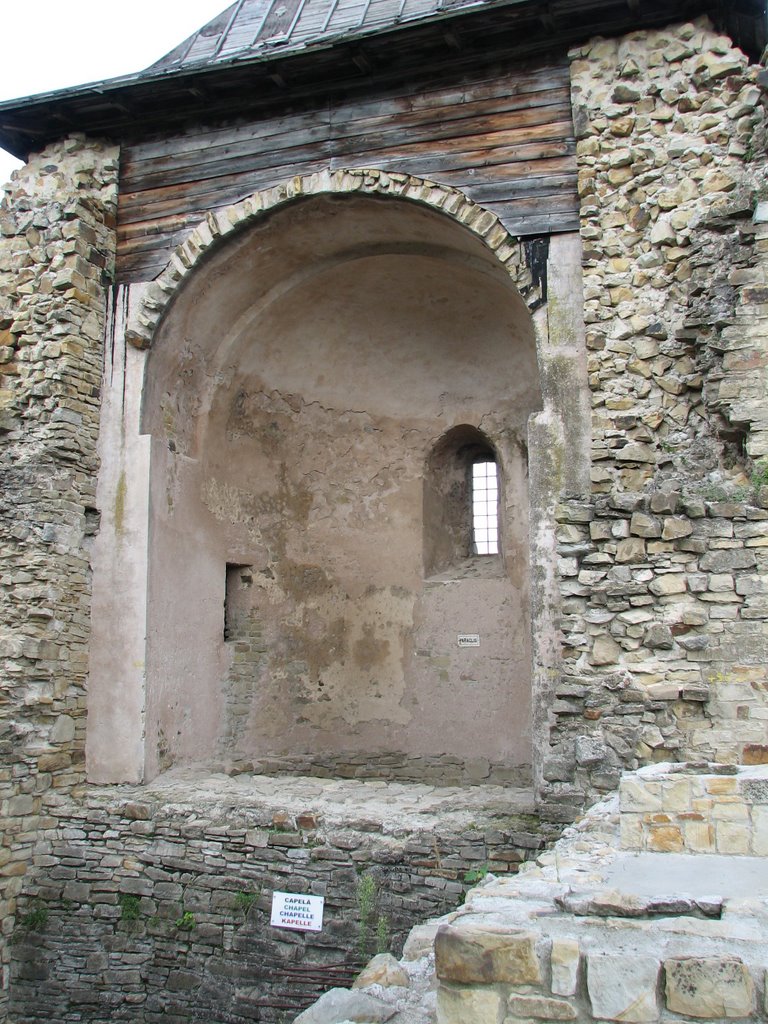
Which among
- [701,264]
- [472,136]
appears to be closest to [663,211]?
[701,264]

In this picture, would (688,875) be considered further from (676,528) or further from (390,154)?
(390,154)

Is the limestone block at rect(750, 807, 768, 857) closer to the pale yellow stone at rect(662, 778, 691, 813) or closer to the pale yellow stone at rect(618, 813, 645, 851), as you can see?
the pale yellow stone at rect(662, 778, 691, 813)

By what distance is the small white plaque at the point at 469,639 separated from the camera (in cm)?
920

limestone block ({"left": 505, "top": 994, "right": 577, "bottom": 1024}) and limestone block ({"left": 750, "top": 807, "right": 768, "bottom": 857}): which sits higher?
limestone block ({"left": 750, "top": 807, "right": 768, "bottom": 857})

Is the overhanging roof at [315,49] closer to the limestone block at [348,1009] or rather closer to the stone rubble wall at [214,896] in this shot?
the stone rubble wall at [214,896]

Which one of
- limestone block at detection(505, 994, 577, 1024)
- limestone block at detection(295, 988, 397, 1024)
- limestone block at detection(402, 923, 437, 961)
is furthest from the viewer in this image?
limestone block at detection(402, 923, 437, 961)

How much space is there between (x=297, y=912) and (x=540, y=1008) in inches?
168

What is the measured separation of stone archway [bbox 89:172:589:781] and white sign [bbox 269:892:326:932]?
5.90 ft

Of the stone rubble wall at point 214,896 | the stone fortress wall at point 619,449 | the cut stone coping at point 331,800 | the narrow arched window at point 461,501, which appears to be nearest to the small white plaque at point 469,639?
the narrow arched window at point 461,501

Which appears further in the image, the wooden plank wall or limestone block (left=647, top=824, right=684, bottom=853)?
the wooden plank wall

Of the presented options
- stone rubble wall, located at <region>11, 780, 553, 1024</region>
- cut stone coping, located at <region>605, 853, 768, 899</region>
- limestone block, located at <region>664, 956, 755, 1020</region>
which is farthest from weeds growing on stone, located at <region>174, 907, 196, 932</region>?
limestone block, located at <region>664, 956, 755, 1020</region>

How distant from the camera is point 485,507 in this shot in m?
9.91

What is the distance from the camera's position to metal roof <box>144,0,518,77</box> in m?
8.14

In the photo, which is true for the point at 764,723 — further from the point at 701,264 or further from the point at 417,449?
the point at 417,449
